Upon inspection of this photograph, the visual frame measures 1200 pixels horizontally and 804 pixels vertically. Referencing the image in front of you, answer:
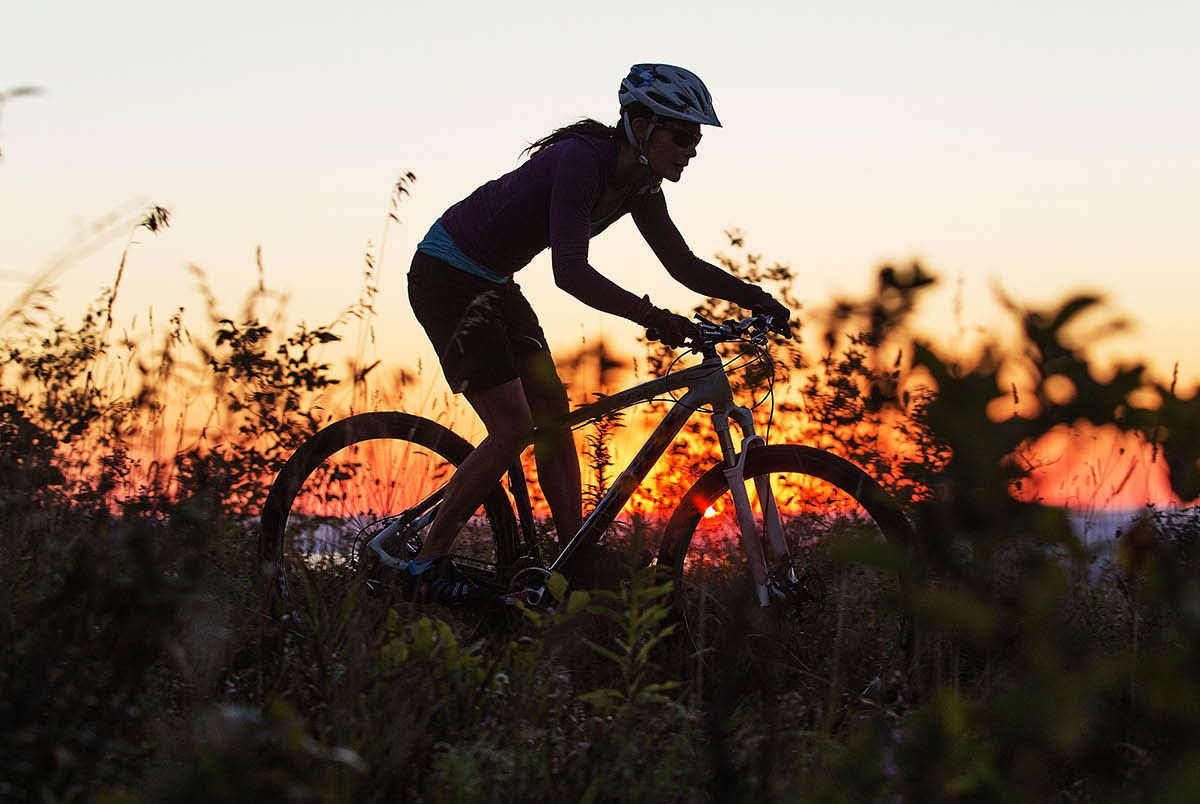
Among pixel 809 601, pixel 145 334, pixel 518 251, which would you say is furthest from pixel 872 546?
pixel 145 334

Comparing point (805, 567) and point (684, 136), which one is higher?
point (684, 136)

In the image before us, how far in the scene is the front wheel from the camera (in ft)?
14.1

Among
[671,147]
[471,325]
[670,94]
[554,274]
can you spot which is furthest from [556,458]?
[670,94]

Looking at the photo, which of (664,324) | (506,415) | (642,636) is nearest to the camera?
(642,636)

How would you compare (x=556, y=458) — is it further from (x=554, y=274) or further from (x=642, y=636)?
(x=642, y=636)

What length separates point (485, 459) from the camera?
4.89 metres

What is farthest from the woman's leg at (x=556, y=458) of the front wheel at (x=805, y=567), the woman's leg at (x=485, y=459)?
the front wheel at (x=805, y=567)

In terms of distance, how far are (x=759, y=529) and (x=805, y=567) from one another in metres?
0.25

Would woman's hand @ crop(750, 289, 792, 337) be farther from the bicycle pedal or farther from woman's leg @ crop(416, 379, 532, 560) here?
the bicycle pedal

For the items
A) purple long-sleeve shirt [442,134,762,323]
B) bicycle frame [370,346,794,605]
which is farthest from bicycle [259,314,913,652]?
purple long-sleeve shirt [442,134,762,323]

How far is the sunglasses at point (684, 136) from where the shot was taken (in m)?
4.69

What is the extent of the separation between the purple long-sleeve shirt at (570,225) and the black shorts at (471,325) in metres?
0.12

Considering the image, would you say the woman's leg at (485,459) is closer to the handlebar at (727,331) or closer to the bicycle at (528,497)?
the bicycle at (528,497)

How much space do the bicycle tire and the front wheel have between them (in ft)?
2.67
